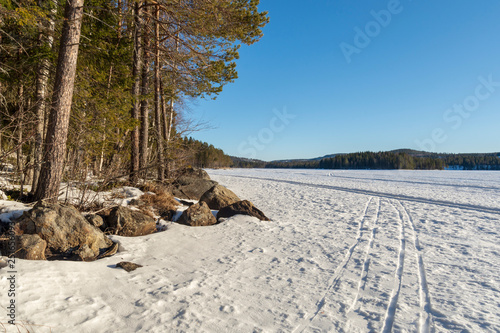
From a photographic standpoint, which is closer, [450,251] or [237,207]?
[450,251]

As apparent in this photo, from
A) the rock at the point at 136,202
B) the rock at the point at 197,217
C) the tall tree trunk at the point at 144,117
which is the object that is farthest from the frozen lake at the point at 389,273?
the tall tree trunk at the point at 144,117

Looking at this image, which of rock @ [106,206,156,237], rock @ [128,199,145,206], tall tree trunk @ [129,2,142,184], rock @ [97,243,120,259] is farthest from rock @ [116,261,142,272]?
tall tree trunk @ [129,2,142,184]

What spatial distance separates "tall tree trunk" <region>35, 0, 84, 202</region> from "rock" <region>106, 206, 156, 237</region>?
120 cm

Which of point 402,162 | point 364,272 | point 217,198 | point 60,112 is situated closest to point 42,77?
point 60,112

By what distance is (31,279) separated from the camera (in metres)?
3.10

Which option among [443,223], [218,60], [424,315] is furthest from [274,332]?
[218,60]

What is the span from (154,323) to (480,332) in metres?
3.47

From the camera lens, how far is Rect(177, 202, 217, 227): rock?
6.62 metres

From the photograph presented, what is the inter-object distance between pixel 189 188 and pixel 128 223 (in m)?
5.44

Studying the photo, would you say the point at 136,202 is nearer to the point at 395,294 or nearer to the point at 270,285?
the point at 270,285

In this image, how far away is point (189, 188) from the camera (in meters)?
Answer: 11.0

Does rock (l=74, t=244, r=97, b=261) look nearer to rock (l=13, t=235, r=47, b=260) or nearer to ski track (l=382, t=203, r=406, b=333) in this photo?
rock (l=13, t=235, r=47, b=260)

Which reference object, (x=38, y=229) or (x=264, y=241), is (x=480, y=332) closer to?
(x=264, y=241)

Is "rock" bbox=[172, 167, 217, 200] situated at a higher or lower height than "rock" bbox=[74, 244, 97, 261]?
higher
